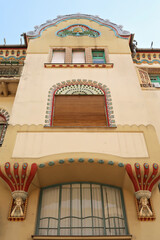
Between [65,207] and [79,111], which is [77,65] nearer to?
[79,111]

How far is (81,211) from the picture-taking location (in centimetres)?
623

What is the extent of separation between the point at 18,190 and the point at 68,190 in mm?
1319

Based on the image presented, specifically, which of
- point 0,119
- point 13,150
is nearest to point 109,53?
point 0,119

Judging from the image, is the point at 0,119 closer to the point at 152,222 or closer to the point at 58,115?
the point at 58,115

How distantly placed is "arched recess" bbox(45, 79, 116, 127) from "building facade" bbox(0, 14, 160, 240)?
0.03 meters

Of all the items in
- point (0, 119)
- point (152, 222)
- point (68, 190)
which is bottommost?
point (152, 222)

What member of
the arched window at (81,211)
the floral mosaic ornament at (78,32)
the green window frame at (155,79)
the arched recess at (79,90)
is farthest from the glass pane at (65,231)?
the floral mosaic ornament at (78,32)

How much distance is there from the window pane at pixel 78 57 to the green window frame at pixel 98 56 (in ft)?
1.53

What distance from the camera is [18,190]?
606cm

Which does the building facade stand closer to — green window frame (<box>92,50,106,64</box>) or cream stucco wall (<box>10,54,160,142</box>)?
cream stucco wall (<box>10,54,160,142</box>)

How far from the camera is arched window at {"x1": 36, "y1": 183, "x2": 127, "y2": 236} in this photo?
5.91m

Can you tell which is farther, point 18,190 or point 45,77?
point 45,77

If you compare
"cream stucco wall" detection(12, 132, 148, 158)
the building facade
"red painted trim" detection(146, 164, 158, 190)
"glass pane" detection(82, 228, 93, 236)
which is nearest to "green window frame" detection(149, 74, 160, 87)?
the building facade

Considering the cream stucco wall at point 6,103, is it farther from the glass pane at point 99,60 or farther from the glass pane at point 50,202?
the glass pane at point 99,60
